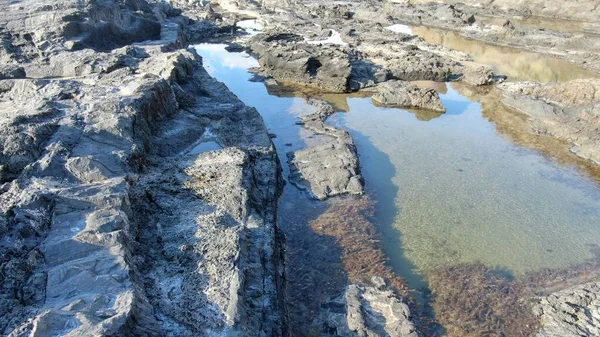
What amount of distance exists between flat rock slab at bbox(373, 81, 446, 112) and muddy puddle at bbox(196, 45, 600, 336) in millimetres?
1199

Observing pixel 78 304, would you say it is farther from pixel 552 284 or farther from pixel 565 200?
pixel 565 200

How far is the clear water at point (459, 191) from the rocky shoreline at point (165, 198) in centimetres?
70

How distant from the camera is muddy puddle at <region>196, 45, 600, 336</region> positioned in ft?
29.5

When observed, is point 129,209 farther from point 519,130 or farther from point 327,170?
point 519,130

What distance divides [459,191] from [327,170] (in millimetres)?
3715

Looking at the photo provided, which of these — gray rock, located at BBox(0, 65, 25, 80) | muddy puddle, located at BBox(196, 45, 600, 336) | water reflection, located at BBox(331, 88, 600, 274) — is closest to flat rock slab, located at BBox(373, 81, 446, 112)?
muddy puddle, located at BBox(196, 45, 600, 336)

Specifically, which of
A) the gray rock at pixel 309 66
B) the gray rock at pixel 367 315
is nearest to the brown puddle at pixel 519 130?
the gray rock at pixel 309 66

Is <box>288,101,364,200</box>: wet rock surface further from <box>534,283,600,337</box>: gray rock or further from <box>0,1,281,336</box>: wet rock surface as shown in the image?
<box>534,283,600,337</box>: gray rock

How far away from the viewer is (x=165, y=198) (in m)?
8.70

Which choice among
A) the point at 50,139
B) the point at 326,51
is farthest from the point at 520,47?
the point at 50,139

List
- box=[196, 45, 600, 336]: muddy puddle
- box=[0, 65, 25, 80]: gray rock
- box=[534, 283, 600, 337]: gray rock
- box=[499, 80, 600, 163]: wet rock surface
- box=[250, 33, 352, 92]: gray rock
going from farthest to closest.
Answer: box=[250, 33, 352, 92]: gray rock, box=[499, 80, 600, 163]: wet rock surface, box=[0, 65, 25, 80]: gray rock, box=[196, 45, 600, 336]: muddy puddle, box=[534, 283, 600, 337]: gray rock

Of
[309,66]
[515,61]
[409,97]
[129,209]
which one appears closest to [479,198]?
[409,97]

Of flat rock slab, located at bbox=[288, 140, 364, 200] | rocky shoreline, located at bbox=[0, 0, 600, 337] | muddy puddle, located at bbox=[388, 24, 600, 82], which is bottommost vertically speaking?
muddy puddle, located at bbox=[388, 24, 600, 82]

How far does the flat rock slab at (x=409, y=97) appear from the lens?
18109 millimetres
